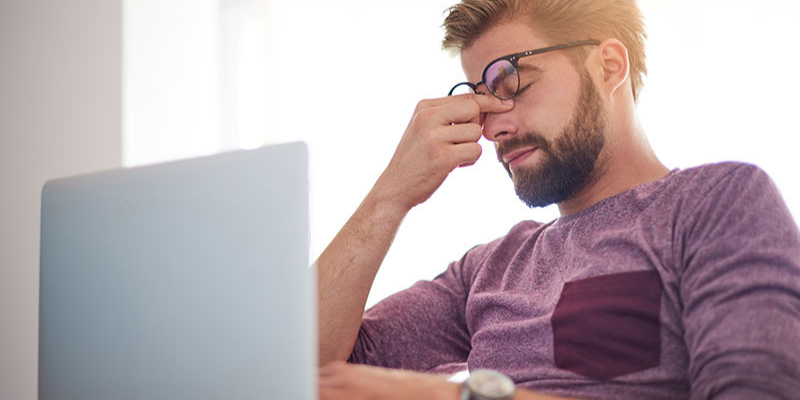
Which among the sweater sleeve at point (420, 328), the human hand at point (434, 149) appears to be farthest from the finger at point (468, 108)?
the sweater sleeve at point (420, 328)

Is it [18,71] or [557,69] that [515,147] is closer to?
[557,69]

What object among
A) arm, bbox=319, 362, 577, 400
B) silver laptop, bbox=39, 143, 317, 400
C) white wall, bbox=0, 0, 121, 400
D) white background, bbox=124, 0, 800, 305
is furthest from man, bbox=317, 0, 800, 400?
white background, bbox=124, 0, 800, 305

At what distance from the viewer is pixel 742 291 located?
0.81 m

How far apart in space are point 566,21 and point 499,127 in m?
0.27

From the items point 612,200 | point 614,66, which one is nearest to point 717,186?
point 612,200

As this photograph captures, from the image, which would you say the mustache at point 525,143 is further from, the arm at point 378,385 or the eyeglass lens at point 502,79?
the arm at point 378,385

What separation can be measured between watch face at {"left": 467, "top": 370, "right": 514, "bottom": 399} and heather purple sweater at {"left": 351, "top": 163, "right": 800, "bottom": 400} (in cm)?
27

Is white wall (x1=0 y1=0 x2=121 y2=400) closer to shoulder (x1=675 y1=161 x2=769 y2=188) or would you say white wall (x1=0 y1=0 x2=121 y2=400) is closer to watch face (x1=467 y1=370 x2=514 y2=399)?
watch face (x1=467 y1=370 x2=514 y2=399)

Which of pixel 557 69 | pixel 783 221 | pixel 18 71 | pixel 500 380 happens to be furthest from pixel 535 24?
pixel 18 71

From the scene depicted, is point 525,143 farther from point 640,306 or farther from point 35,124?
point 35,124

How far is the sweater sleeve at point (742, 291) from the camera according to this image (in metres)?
0.75

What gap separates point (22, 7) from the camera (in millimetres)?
1807

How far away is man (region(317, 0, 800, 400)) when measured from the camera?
0.79 meters

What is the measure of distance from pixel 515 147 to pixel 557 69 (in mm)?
179
